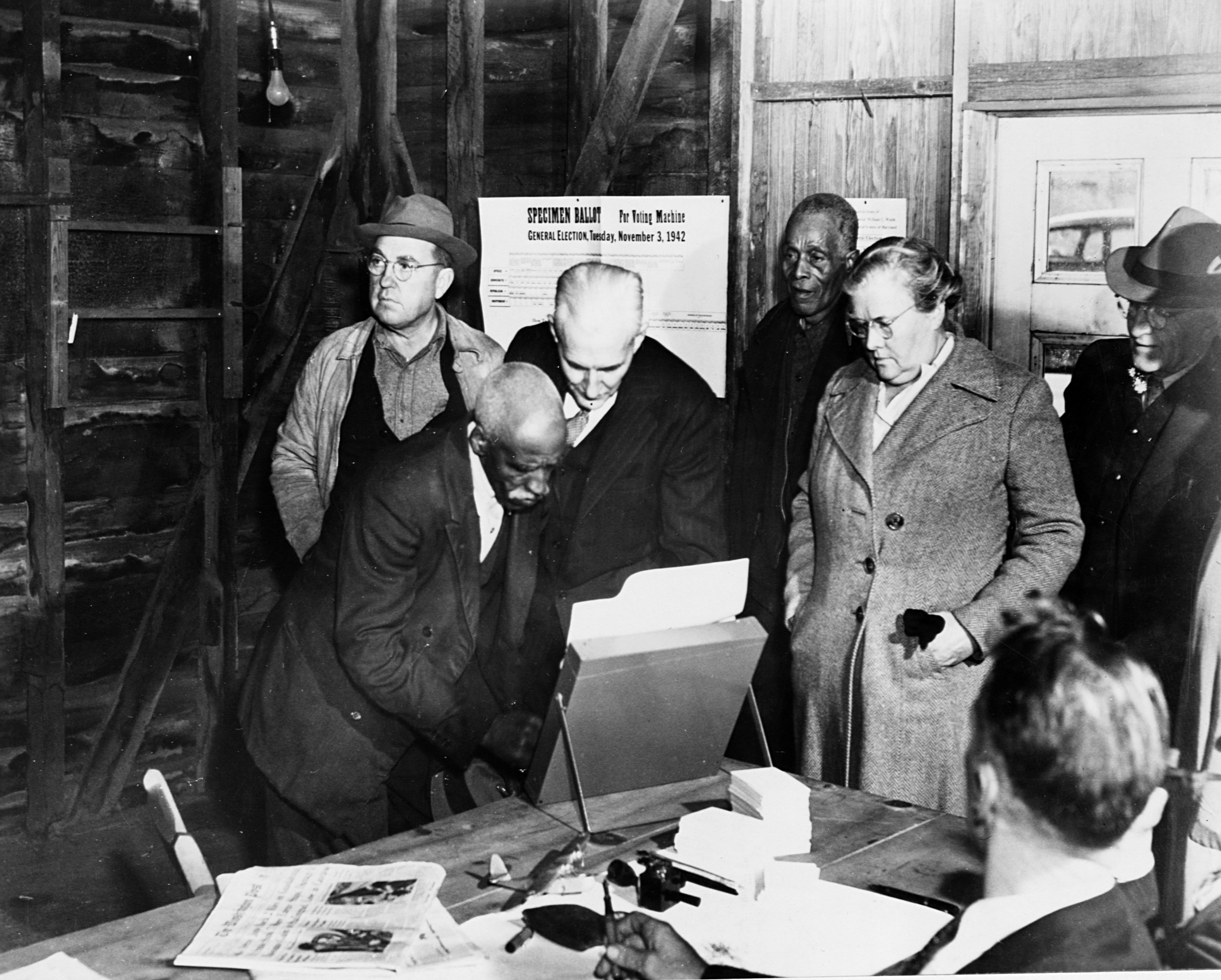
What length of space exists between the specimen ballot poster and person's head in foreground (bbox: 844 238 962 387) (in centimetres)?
31

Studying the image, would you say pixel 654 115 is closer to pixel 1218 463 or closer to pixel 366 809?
pixel 1218 463

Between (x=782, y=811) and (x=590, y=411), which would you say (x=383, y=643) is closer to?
(x=590, y=411)

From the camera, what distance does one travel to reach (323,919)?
2.18 m

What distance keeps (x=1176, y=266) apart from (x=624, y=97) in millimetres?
1213

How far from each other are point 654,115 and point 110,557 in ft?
5.06

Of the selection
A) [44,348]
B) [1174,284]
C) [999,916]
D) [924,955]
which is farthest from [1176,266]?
[44,348]

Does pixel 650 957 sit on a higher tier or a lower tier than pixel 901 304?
lower

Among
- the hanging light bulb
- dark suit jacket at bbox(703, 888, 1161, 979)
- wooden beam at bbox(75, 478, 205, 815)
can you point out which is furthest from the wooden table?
the hanging light bulb

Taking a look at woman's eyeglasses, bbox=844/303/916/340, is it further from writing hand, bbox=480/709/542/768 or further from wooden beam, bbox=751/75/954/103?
writing hand, bbox=480/709/542/768

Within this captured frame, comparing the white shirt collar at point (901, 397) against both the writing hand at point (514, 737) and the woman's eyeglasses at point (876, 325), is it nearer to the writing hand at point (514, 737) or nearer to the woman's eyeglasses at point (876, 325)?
the woman's eyeglasses at point (876, 325)

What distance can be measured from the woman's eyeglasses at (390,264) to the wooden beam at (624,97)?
15.4 inches

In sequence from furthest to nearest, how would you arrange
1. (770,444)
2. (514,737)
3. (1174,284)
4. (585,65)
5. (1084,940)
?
1. (514,737)
2. (770,444)
3. (585,65)
4. (1174,284)
5. (1084,940)

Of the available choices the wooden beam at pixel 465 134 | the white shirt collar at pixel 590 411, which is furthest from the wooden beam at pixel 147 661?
the white shirt collar at pixel 590 411

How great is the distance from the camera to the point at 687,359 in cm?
302
